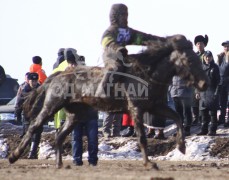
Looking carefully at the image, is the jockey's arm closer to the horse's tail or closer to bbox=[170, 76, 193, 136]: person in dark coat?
the horse's tail

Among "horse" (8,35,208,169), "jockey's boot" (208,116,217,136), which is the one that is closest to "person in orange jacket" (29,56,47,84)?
"jockey's boot" (208,116,217,136)

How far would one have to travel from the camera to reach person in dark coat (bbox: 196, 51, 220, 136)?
23.0m

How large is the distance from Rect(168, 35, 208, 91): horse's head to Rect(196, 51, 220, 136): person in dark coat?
5.67 meters

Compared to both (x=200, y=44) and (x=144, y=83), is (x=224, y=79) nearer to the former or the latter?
(x=200, y=44)

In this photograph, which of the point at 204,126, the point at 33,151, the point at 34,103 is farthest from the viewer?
the point at 204,126

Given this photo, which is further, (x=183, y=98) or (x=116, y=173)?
(x=183, y=98)

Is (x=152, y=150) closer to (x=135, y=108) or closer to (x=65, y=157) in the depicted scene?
(x=65, y=157)

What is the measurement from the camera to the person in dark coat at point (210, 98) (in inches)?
905

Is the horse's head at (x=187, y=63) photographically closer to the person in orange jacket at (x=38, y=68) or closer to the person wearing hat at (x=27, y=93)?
the person wearing hat at (x=27, y=93)

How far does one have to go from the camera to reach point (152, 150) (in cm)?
2302

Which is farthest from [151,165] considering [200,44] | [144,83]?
[200,44]

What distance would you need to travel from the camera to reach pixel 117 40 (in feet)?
57.8

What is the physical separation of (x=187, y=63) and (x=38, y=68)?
28.0 ft

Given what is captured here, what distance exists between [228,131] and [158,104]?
6.65 metres
